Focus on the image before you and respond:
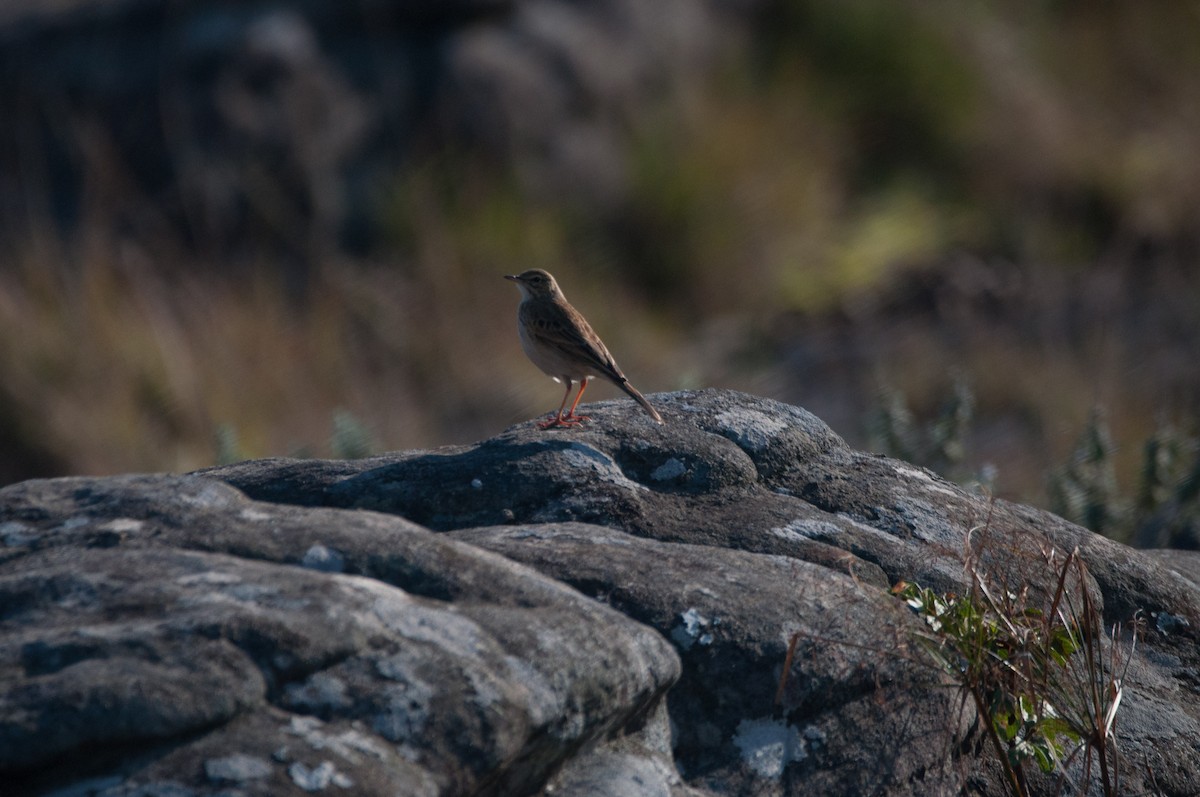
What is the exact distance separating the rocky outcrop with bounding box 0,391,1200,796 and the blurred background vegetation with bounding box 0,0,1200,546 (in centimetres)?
535

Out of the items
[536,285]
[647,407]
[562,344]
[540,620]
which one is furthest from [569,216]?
[540,620]

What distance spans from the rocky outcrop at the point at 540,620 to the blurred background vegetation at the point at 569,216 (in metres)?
5.35

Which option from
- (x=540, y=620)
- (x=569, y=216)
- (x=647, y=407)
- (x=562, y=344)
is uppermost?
(x=569, y=216)

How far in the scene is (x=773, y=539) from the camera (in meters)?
3.89

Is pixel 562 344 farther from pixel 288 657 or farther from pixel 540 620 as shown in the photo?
pixel 288 657

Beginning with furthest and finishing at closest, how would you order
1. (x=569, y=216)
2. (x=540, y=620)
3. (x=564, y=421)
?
(x=569, y=216) → (x=564, y=421) → (x=540, y=620)

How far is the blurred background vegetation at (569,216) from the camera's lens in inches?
426

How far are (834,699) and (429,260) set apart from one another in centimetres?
999

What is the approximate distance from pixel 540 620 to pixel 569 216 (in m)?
11.5

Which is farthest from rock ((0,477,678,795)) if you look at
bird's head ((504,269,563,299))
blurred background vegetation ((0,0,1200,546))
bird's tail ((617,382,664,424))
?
blurred background vegetation ((0,0,1200,546))

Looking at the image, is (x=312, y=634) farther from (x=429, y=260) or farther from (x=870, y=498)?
(x=429, y=260)

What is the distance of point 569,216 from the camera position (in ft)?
46.7

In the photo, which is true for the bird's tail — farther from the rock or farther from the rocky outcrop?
the rock

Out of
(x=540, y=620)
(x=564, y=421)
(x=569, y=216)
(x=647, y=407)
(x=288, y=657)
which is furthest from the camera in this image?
(x=569, y=216)
